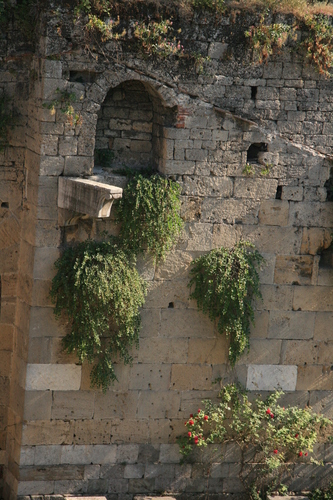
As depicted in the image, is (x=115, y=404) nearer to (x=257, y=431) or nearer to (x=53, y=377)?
(x=53, y=377)

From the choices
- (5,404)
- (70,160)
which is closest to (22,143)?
(70,160)

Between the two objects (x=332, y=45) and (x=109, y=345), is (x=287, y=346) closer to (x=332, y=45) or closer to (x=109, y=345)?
(x=109, y=345)

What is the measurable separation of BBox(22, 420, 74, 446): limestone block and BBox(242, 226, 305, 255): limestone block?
3288 millimetres

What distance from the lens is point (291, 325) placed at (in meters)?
10.8

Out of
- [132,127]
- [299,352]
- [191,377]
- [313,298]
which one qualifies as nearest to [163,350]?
[191,377]

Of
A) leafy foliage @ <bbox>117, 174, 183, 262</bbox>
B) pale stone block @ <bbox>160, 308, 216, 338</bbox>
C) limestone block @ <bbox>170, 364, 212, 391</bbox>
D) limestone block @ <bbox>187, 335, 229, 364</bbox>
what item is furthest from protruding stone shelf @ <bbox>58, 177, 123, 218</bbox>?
limestone block @ <bbox>170, 364, 212, 391</bbox>

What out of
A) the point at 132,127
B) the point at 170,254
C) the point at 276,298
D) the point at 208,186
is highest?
the point at 132,127

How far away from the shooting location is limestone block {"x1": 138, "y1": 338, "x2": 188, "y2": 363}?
411 inches

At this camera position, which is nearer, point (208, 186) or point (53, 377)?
point (53, 377)

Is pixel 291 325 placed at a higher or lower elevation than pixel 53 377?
higher

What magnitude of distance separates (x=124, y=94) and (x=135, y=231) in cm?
173

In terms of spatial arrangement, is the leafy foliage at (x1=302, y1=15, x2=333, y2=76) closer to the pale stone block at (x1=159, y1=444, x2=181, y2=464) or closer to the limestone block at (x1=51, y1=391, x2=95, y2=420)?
the limestone block at (x1=51, y1=391, x2=95, y2=420)

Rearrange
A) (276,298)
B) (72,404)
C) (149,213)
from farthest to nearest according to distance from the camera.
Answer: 1. (276,298)
2. (72,404)
3. (149,213)

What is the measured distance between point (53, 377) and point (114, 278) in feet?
4.89
